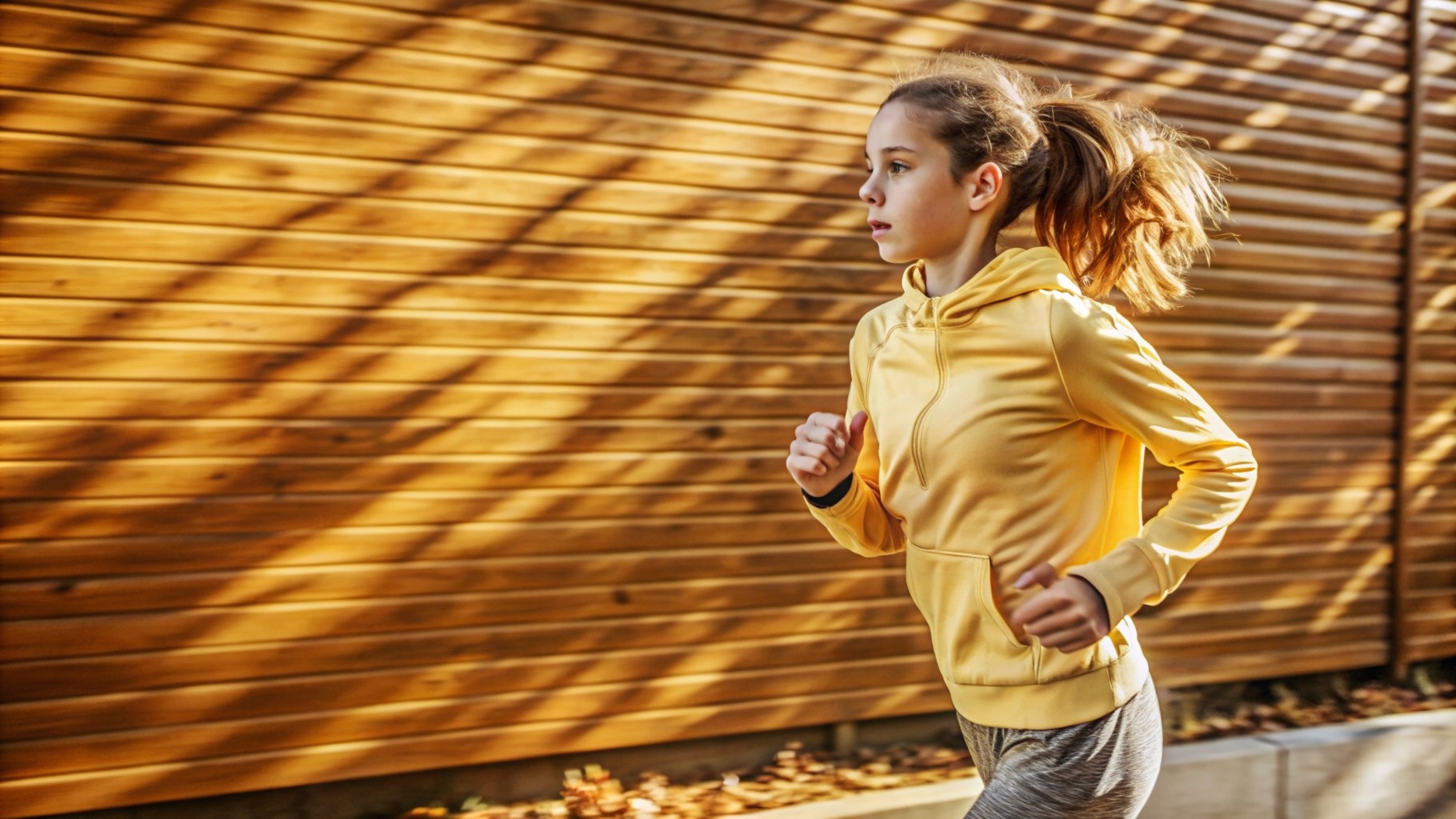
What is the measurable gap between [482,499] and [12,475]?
52.7 inches

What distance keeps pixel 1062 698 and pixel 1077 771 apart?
13 centimetres

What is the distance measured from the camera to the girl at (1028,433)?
78.4 inches

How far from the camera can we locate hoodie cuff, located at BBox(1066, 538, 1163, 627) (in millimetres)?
1862

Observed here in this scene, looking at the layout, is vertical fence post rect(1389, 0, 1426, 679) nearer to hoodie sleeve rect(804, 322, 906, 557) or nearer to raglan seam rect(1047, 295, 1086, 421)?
hoodie sleeve rect(804, 322, 906, 557)

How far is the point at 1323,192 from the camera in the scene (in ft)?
17.6

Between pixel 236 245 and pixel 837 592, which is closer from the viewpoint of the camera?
pixel 236 245

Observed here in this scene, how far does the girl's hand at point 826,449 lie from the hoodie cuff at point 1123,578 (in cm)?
45

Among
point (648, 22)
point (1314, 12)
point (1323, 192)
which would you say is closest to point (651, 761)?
point (648, 22)

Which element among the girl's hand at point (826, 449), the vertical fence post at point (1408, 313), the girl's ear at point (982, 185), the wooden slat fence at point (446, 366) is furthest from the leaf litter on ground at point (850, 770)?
the girl's ear at point (982, 185)

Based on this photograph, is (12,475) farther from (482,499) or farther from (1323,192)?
(1323,192)

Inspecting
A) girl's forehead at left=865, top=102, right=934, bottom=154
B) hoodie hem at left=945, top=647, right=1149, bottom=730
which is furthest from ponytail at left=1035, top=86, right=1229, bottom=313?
hoodie hem at left=945, top=647, right=1149, bottom=730

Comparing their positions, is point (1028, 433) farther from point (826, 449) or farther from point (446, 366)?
point (446, 366)

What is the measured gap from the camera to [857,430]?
7.07ft

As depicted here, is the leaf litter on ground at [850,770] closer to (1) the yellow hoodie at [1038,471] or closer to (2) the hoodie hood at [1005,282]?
(1) the yellow hoodie at [1038,471]
